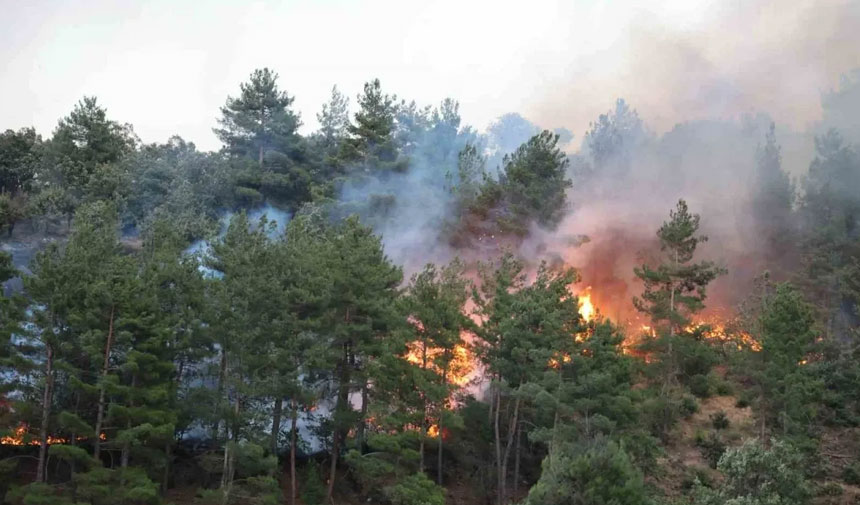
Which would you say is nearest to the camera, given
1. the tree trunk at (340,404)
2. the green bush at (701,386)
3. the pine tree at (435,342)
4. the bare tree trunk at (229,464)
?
the bare tree trunk at (229,464)

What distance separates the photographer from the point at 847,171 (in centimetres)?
5662

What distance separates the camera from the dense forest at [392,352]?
27562 millimetres

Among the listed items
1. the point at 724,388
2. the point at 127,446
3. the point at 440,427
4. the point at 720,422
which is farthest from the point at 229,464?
the point at 724,388

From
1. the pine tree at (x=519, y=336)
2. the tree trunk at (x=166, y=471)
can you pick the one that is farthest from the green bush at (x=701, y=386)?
the tree trunk at (x=166, y=471)

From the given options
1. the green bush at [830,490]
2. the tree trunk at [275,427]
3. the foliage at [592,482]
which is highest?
the tree trunk at [275,427]

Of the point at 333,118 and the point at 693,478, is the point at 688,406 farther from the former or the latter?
the point at 333,118

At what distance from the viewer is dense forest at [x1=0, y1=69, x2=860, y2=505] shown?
27.6m

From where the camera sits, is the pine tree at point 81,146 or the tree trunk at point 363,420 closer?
the tree trunk at point 363,420

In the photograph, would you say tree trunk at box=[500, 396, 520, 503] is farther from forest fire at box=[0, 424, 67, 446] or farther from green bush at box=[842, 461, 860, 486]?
forest fire at box=[0, 424, 67, 446]

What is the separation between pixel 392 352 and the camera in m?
30.4

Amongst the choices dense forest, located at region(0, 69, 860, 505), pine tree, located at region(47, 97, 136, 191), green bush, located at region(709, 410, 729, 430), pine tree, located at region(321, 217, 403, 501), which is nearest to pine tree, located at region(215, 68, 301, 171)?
dense forest, located at region(0, 69, 860, 505)

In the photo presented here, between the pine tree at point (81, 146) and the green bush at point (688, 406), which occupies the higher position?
the pine tree at point (81, 146)

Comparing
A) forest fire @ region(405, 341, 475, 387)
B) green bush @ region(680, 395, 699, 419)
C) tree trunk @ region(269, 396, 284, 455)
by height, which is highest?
forest fire @ region(405, 341, 475, 387)

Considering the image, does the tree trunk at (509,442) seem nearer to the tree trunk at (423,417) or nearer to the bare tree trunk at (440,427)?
the bare tree trunk at (440,427)
